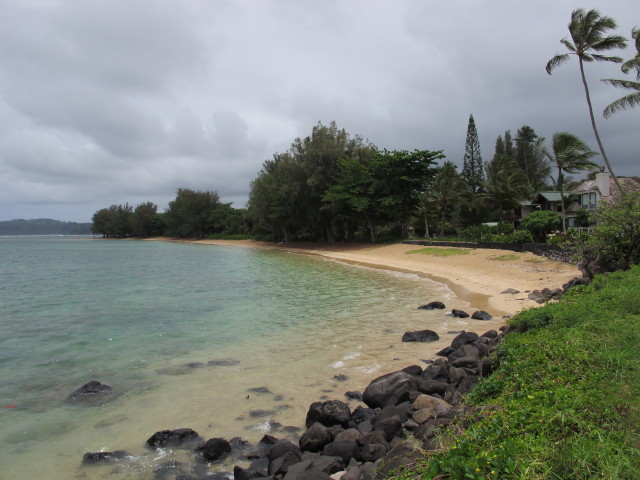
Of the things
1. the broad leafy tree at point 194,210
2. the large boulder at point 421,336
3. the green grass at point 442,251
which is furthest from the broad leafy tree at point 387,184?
the broad leafy tree at point 194,210

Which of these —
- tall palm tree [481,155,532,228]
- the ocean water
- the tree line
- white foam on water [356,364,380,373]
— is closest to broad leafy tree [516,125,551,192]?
the tree line

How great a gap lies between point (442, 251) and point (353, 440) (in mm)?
29430

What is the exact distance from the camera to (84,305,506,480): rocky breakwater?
498 cm

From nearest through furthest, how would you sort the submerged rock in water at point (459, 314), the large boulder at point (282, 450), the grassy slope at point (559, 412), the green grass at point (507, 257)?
1. the grassy slope at point (559, 412)
2. the large boulder at point (282, 450)
3. the submerged rock in water at point (459, 314)
4. the green grass at point (507, 257)

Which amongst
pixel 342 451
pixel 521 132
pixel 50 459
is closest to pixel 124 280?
pixel 50 459

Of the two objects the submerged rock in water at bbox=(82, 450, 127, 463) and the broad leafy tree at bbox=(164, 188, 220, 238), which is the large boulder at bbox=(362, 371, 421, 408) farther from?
the broad leafy tree at bbox=(164, 188, 220, 238)

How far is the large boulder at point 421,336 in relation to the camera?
11467 millimetres

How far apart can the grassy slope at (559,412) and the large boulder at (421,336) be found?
4609 millimetres

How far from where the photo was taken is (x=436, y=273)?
2675cm

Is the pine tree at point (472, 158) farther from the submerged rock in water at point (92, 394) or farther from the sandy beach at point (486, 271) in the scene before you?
the submerged rock in water at point (92, 394)

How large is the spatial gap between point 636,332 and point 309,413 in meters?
5.00

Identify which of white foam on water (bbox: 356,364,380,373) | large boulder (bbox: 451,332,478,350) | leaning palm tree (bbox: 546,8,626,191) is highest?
leaning palm tree (bbox: 546,8,626,191)

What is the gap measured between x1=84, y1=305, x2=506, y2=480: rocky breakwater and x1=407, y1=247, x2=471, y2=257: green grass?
2524 centimetres

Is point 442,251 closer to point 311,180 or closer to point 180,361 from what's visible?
point 311,180
